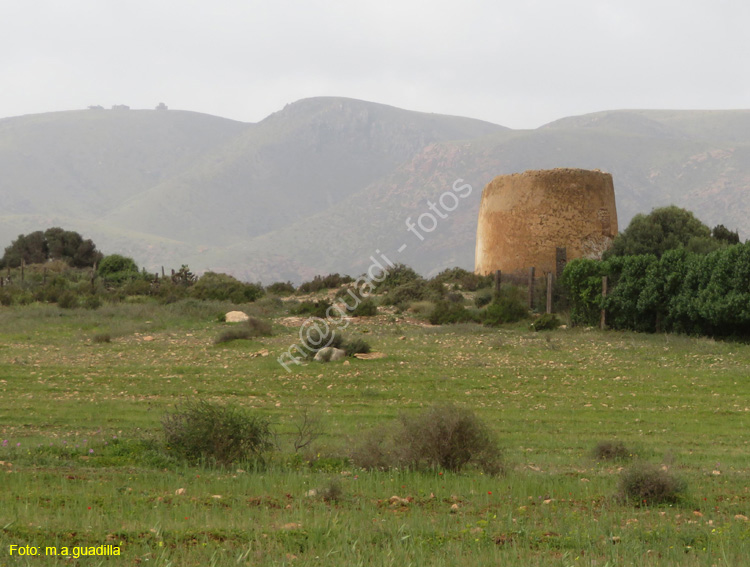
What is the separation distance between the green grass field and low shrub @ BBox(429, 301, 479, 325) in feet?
16.3

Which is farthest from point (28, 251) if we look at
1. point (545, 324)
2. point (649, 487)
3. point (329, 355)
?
point (649, 487)

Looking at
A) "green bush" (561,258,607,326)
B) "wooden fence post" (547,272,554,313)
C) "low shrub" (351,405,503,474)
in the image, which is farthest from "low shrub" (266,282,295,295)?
"low shrub" (351,405,503,474)

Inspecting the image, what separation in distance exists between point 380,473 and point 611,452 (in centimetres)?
275

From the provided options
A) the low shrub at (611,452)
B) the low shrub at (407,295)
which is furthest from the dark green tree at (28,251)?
the low shrub at (611,452)

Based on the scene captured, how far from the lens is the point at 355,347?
17.6 metres

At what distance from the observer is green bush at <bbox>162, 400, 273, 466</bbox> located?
813 centimetres

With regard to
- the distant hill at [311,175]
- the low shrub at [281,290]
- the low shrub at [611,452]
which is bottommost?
the low shrub at [281,290]

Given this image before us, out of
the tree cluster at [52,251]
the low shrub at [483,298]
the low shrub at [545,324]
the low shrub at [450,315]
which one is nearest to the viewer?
the low shrub at [545,324]

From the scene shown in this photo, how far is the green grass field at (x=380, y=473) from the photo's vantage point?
4.96 m

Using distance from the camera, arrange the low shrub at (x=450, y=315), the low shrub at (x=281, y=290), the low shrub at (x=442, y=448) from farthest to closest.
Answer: the low shrub at (x=281, y=290) < the low shrub at (x=450, y=315) < the low shrub at (x=442, y=448)

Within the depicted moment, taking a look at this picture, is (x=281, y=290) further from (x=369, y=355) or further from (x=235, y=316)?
(x=369, y=355)

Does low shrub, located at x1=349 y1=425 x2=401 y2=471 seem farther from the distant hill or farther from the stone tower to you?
the distant hill

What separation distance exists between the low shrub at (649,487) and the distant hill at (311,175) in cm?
8823

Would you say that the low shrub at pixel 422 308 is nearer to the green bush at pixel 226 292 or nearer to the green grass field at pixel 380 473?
Answer: the green grass field at pixel 380 473
